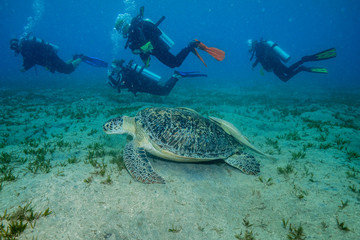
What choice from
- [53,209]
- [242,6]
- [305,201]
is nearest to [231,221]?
[305,201]

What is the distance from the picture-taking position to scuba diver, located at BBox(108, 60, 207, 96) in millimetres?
10852

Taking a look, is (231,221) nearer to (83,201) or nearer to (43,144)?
(83,201)

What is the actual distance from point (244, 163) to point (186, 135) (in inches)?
68.3

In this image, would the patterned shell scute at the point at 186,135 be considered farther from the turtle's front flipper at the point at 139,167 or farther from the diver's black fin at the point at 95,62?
the diver's black fin at the point at 95,62

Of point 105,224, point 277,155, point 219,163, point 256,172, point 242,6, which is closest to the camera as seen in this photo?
point 105,224

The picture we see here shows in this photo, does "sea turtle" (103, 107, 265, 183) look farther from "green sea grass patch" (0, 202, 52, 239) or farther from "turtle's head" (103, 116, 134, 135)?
"green sea grass patch" (0, 202, 52, 239)

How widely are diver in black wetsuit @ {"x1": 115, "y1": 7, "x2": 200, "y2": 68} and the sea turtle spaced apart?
6.15 meters

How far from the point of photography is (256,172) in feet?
13.5

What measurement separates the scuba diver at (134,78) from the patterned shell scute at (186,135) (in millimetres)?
7337

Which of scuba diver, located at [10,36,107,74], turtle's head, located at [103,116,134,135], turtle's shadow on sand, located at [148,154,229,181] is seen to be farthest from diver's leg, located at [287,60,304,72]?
scuba diver, located at [10,36,107,74]

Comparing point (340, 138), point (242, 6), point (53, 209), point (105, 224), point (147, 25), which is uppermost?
point (242, 6)

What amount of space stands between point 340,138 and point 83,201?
8.17 meters

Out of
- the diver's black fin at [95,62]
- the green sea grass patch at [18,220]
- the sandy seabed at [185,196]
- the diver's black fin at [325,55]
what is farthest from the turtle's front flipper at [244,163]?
the diver's black fin at [95,62]

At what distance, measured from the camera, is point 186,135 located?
4016mm
